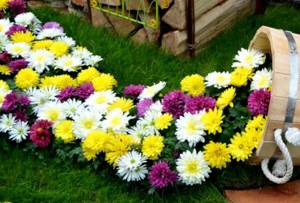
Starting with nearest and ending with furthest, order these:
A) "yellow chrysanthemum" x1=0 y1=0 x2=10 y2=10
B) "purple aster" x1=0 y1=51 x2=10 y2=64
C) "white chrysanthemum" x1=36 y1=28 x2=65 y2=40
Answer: "purple aster" x1=0 y1=51 x2=10 y2=64
"white chrysanthemum" x1=36 y1=28 x2=65 y2=40
"yellow chrysanthemum" x1=0 y1=0 x2=10 y2=10

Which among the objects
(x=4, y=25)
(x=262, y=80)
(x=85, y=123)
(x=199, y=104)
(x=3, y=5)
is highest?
(x=3, y=5)

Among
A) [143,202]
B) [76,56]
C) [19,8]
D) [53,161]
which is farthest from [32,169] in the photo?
[19,8]

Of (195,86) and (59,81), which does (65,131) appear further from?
(195,86)

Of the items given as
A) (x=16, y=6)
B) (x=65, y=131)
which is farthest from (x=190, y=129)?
(x=16, y=6)

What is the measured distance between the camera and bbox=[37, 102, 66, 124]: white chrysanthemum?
3.21 m

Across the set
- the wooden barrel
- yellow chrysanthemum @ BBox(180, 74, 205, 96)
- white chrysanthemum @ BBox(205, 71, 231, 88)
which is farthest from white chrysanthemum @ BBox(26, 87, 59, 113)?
the wooden barrel

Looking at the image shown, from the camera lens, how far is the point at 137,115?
320cm

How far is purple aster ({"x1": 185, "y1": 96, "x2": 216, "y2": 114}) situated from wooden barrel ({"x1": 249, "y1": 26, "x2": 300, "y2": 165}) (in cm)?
40

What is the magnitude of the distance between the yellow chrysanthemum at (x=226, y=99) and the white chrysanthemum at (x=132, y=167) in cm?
49

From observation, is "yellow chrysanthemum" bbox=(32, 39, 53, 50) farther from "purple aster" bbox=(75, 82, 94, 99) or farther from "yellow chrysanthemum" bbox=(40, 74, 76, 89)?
"purple aster" bbox=(75, 82, 94, 99)

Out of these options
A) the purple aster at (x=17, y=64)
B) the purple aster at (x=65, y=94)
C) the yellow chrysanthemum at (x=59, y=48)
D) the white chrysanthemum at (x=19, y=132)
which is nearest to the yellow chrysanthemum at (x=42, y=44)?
the yellow chrysanthemum at (x=59, y=48)

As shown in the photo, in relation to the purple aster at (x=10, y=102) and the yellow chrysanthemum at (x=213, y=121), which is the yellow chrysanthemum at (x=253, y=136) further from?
the purple aster at (x=10, y=102)

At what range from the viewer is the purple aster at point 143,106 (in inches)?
Answer: 125

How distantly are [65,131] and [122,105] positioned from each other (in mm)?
350
